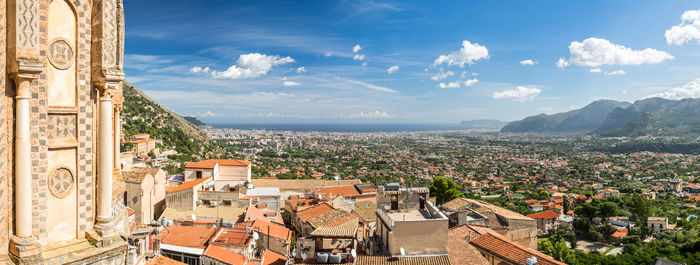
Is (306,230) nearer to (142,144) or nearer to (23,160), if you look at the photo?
(23,160)

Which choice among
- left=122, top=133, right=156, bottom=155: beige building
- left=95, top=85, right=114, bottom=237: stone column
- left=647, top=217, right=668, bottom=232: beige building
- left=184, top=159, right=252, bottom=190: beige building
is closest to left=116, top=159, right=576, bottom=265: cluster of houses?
left=184, top=159, right=252, bottom=190: beige building

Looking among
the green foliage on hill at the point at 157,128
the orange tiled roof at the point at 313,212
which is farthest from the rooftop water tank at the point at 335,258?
the green foliage on hill at the point at 157,128

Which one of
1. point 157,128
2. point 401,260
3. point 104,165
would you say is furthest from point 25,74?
point 157,128

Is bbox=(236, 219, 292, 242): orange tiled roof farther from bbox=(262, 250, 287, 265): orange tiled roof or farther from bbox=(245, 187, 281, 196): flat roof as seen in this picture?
bbox=(245, 187, 281, 196): flat roof

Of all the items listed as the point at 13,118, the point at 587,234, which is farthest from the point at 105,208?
the point at 587,234

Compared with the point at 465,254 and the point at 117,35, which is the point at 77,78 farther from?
the point at 465,254

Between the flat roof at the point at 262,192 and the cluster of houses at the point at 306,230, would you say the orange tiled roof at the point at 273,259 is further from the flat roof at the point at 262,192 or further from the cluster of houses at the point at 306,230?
the flat roof at the point at 262,192
